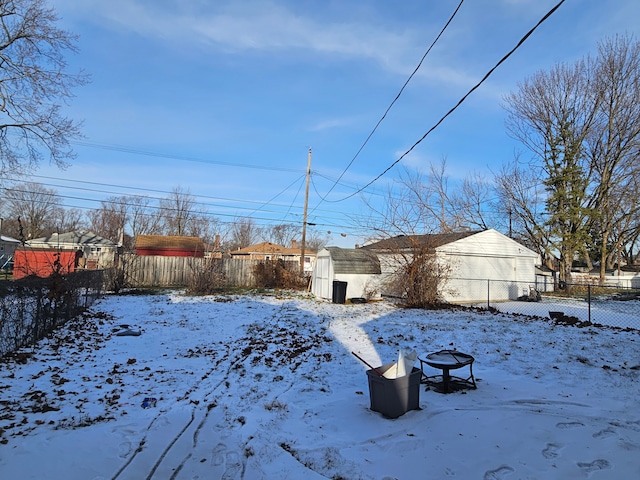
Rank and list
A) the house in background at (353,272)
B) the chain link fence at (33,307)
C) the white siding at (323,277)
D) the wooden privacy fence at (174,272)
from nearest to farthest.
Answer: the chain link fence at (33,307), the house in background at (353,272), the white siding at (323,277), the wooden privacy fence at (174,272)

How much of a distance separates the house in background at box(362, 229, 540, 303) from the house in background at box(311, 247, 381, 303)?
47cm

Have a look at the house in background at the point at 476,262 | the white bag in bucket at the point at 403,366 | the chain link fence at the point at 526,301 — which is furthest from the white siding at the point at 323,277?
the white bag in bucket at the point at 403,366

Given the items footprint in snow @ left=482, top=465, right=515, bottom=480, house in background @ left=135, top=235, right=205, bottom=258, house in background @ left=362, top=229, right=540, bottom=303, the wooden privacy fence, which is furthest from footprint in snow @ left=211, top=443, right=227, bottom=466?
house in background @ left=135, top=235, right=205, bottom=258

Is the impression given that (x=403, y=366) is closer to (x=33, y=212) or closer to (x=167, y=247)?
(x=167, y=247)

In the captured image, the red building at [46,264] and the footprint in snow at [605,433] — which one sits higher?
the red building at [46,264]

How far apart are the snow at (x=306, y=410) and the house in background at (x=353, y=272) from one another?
27.5ft

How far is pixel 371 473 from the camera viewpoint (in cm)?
353

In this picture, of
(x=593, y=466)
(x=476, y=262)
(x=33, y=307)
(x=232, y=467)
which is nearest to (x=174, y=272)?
(x=33, y=307)

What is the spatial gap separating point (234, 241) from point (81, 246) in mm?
27604

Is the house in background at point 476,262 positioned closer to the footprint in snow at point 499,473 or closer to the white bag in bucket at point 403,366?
the white bag in bucket at point 403,366

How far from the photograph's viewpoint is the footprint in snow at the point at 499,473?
11.2 ft

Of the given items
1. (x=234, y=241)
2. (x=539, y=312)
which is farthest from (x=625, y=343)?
(x=234, y=241)

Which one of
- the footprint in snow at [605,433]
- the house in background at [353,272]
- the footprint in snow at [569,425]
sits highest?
the house in background at [353,272]

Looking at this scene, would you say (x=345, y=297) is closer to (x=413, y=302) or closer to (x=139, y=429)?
(x=413, y=302)
